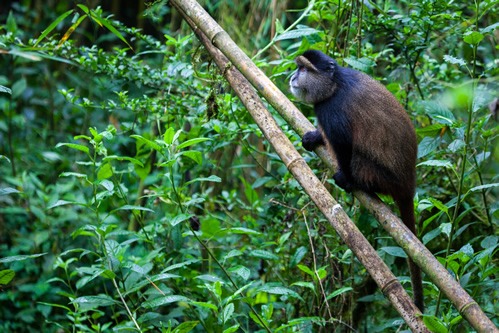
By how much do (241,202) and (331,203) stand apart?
2.04 meters

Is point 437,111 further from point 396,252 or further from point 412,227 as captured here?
point 396,252

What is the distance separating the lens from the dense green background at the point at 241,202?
3762 millimetres

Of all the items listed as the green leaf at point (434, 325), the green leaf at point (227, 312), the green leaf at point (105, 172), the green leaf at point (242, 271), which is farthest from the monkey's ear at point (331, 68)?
the green leaf at point (434, 325)

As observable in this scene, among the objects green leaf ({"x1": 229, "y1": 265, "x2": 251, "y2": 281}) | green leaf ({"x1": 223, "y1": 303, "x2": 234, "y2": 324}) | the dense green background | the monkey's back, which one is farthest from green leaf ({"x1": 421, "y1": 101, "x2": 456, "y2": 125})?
green leaf ({"x1": 223, "y1": 303, "x2": 234, "y2": 324})

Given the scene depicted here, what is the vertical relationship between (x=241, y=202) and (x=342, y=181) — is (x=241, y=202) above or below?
below

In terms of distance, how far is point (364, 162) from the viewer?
4.18m

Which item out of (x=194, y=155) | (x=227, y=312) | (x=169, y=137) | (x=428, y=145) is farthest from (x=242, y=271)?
(x=428, y=145)

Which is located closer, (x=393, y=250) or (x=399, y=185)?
(x=393, y=250)

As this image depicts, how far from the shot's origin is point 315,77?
14.3 ft

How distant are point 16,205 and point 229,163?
229cm

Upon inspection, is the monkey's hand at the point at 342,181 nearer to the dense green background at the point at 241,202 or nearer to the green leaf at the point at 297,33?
the dense green background at the point at 241,202

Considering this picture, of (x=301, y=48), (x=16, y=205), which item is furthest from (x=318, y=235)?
(x=16, y=205)

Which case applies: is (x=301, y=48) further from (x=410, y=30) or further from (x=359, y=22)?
(x=410, y=30)

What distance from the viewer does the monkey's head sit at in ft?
14.3
